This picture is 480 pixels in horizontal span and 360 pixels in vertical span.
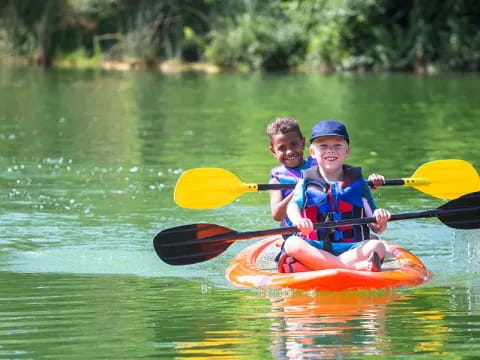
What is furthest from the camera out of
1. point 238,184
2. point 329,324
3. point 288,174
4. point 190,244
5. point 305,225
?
point 238,184

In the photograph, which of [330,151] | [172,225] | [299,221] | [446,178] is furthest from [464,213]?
[172,225]

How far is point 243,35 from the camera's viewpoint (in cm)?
3694

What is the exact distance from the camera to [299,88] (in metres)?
27.7

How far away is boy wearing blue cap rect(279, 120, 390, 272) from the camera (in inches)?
292

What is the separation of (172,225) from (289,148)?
2.06 metres

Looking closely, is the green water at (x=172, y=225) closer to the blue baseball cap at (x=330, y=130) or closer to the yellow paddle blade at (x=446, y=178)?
the yellow paddle blade at (x=446, y=178)

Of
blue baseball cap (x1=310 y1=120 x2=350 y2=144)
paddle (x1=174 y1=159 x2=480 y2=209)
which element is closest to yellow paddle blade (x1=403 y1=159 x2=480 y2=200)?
paddle (x1=174 y1=159 x2=480 y2=209)

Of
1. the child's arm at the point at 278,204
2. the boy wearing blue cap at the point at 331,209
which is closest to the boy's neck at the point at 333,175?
the boy wearing blue cap at the point at 331,209

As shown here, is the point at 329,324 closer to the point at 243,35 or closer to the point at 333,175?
the point at 333,175

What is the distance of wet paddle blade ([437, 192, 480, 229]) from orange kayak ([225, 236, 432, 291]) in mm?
373

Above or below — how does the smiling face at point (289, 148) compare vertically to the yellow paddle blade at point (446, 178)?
above

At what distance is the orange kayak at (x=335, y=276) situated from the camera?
7.14 meters

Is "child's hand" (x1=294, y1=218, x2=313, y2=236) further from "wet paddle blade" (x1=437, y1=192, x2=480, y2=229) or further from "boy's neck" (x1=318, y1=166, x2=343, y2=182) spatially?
"wet paddle blade" (x1=437, y1=192, x2=480, y2=229)

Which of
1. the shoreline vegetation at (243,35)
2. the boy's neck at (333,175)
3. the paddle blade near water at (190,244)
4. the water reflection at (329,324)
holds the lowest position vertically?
the water reflection at (329,324)
